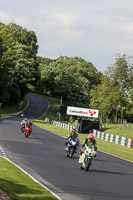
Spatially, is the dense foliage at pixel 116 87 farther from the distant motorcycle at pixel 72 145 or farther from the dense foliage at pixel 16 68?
the distant motorcycle at pixel 72 145

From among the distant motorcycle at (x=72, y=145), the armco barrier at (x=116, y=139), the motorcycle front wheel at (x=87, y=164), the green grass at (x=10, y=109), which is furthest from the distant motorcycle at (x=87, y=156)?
the green grass at (x=10, y=109)

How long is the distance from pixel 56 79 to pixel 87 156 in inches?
3871

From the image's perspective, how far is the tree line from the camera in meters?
77.7

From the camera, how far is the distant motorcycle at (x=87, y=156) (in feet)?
56.3

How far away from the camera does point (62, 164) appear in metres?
19.0

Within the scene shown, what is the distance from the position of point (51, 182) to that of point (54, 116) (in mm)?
90997

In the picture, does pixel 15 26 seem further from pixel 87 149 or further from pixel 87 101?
pixel 87 149

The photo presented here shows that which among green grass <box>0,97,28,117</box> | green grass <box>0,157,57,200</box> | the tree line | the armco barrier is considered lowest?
green grass <box>0,157,57,200</box>

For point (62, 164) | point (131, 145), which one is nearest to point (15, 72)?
point (131, 145)

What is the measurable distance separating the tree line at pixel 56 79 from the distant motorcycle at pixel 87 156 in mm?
55894

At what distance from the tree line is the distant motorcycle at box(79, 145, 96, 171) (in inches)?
2201

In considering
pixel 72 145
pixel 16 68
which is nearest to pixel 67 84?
pixel 16 68

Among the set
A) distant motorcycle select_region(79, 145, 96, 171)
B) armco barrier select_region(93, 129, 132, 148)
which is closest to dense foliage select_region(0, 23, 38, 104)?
armco barrier select_region(93, 129, 132, 148)

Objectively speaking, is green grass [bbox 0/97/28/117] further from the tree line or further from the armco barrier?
the armco barrier
